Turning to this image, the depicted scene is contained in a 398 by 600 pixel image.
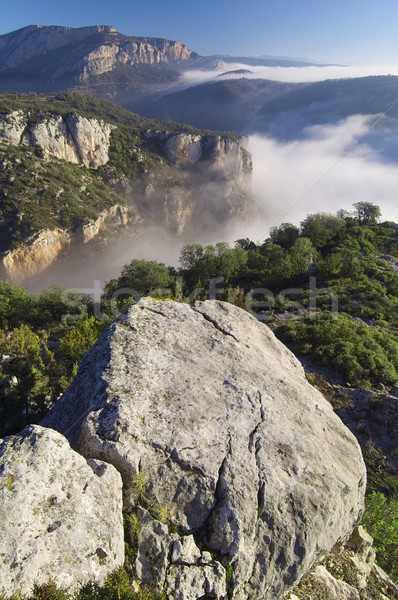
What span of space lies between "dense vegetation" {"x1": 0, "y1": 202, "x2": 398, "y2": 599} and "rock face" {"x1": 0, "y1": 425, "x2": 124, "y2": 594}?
0.36 meters

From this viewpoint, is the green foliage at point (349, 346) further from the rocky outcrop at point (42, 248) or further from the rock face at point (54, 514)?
the rocky outcrop at point (42, 248)

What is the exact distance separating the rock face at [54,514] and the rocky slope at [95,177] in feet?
316

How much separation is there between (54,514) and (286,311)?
2421 cm

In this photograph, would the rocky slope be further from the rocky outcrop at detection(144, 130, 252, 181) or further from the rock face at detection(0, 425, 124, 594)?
the rock face at detection(0, 425, 124, 594)

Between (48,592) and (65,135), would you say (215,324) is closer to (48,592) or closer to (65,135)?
(48,592)

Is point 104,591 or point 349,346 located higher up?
point 104,591

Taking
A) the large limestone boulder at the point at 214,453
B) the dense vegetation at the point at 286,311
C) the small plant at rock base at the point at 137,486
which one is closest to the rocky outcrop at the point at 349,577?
the large limestone boulder at the point at 214,453

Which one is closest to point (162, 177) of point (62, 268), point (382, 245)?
point (62, 268)

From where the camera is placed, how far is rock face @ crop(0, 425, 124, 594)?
176 inches

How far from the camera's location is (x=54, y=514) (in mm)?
4965

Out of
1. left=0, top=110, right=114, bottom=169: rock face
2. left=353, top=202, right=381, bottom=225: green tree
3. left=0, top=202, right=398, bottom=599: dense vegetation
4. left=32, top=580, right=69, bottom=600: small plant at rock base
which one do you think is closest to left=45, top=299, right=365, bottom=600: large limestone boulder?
left=32, top=580, right=69, bottom=600: small plant at rock base

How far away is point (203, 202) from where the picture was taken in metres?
172

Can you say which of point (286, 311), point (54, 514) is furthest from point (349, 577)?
point (286, 311)

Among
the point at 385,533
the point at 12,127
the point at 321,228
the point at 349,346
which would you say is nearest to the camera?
the point at 385,533
